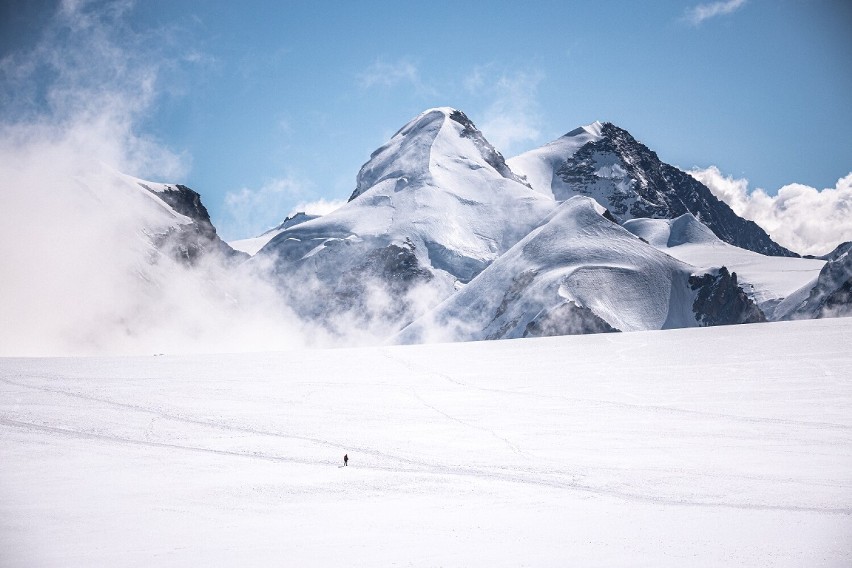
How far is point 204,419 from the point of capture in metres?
27.0

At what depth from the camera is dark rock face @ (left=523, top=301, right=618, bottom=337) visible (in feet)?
409

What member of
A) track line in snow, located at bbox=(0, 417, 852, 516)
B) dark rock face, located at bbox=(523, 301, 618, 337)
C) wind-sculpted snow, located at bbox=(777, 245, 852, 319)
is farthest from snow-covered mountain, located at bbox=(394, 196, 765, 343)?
track line in snow, located at bbox=(0, 417, 852, 516)

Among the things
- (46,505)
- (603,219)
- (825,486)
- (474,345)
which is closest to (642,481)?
(825,486)

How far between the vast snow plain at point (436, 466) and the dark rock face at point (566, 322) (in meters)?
85.7

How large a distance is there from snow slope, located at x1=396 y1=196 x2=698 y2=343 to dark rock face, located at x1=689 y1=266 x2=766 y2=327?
9.99ft

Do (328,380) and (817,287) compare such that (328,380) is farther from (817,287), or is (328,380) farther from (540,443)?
(817,287)

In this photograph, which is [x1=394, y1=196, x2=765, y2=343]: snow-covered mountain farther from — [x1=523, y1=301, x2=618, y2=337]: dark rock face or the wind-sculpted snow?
the wind-sculpted snow

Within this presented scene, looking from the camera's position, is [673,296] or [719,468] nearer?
[719,468]

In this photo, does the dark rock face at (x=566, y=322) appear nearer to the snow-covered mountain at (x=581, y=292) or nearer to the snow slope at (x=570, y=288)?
the snow-covered mountain at (x=581, y=292)

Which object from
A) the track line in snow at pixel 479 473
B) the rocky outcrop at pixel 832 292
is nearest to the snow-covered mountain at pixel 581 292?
the rocky outcrop at pixel 832 292

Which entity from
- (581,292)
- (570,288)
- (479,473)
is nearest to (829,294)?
(581,292)

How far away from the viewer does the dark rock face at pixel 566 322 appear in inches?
4909

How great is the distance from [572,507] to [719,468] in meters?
5.76

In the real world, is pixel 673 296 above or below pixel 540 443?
above
